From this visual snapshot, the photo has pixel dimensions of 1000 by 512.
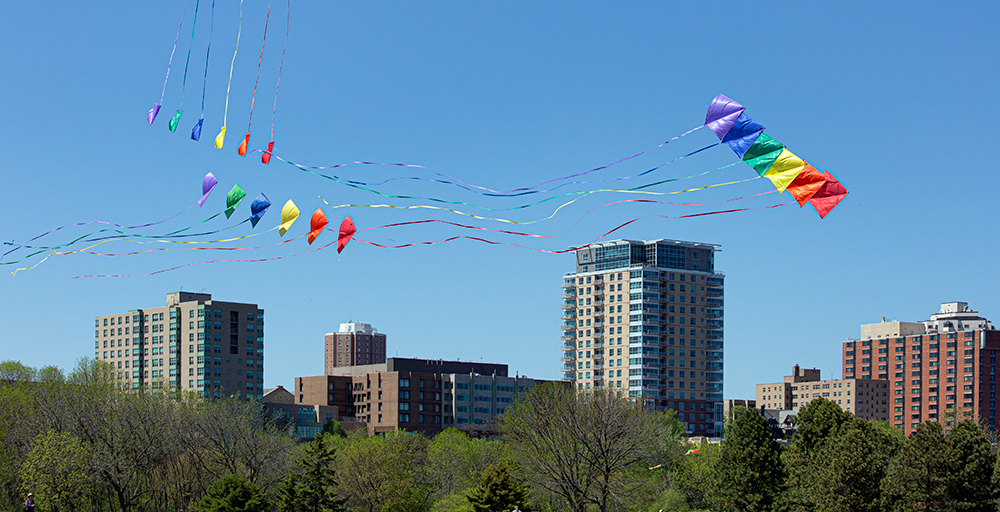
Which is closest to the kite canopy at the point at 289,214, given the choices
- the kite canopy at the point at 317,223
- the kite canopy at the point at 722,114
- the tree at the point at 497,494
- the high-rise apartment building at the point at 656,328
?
the kite canopy at the point at 317,223

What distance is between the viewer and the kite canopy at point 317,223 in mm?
38188

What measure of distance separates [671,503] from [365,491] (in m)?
22.0

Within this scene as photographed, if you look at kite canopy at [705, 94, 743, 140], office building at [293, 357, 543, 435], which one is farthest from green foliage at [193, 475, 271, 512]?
office building at [293, 357, 543, 435]

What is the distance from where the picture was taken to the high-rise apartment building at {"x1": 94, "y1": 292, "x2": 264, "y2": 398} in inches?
6481

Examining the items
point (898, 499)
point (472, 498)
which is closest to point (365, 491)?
point (472, 498)

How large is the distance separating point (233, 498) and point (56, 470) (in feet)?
41.4

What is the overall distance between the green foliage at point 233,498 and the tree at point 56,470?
9.41m

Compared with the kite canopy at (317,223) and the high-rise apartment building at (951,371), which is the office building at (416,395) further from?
the kite canopy at (317,223)

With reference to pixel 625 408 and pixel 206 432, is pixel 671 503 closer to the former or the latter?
pixel 625 408

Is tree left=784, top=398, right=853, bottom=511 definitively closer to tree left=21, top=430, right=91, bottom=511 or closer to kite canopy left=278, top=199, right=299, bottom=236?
kite canopy left=278, top=199, right=299, bottom=236

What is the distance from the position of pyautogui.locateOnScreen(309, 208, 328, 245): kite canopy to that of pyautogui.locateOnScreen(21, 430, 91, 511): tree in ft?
124

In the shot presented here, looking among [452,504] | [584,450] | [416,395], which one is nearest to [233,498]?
[452,504]

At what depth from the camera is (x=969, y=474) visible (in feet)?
185

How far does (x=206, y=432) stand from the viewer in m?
81.4
